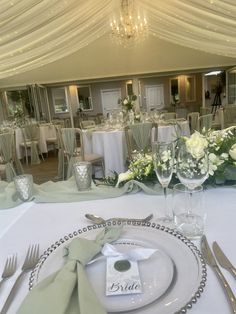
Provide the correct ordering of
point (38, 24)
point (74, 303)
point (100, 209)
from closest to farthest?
point (74, 303)
point (100, 209)
point (38, 24)

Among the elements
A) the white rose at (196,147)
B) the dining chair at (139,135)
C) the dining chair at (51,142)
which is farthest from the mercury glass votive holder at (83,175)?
the dining chair at (51,142)

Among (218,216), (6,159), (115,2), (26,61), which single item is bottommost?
(6,159)

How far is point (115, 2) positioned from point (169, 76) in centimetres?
1065

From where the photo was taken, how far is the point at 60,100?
11.8m

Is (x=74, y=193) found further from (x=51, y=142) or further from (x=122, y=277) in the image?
(x=51, y=142)

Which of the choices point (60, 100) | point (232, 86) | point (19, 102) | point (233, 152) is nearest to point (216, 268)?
point (233, 152)

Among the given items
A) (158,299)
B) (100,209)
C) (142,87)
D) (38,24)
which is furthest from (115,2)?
(142,87)

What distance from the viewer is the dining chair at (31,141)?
618 cm

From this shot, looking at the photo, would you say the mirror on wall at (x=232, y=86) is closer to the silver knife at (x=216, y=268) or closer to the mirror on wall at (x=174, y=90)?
the mirror on wall at (x=174, y=90)

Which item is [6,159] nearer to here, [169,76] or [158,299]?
[158,299]

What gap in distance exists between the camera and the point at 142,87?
12.2 meters

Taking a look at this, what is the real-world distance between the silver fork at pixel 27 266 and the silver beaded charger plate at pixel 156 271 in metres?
0.04

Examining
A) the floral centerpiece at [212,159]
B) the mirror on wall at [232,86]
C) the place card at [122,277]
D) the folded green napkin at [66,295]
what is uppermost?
the mirror on wall at [232,86]

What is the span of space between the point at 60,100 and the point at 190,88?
5.94m
